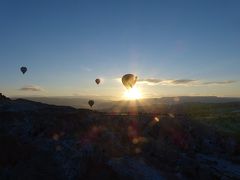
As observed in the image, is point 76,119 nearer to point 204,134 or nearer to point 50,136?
point 50,136

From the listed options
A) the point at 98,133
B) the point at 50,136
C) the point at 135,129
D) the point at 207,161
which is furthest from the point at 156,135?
the point at 50,136

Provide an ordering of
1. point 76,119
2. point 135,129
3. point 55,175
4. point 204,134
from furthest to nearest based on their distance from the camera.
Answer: point 204,134 → point 135,129 → point 76,119 → point 55,175

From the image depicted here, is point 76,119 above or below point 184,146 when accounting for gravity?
above

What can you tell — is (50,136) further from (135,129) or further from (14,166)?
(135,129)

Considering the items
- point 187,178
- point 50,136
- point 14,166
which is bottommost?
point 187,178

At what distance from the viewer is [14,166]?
91.2 feet

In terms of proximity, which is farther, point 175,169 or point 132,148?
point 132,148

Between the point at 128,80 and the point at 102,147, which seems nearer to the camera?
the point at 102,147

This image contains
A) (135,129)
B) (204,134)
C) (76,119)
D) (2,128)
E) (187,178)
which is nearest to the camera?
(187,178)

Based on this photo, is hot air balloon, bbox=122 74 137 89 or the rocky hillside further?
hot air balloon, bbox=122 74 137 89

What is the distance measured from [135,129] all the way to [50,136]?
1011 cm

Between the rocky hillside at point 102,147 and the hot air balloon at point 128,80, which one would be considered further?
the hot air balloon at point 128,80

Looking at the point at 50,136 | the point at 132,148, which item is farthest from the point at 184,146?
the point at 50,136

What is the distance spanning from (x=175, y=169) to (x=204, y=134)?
13.2 m
